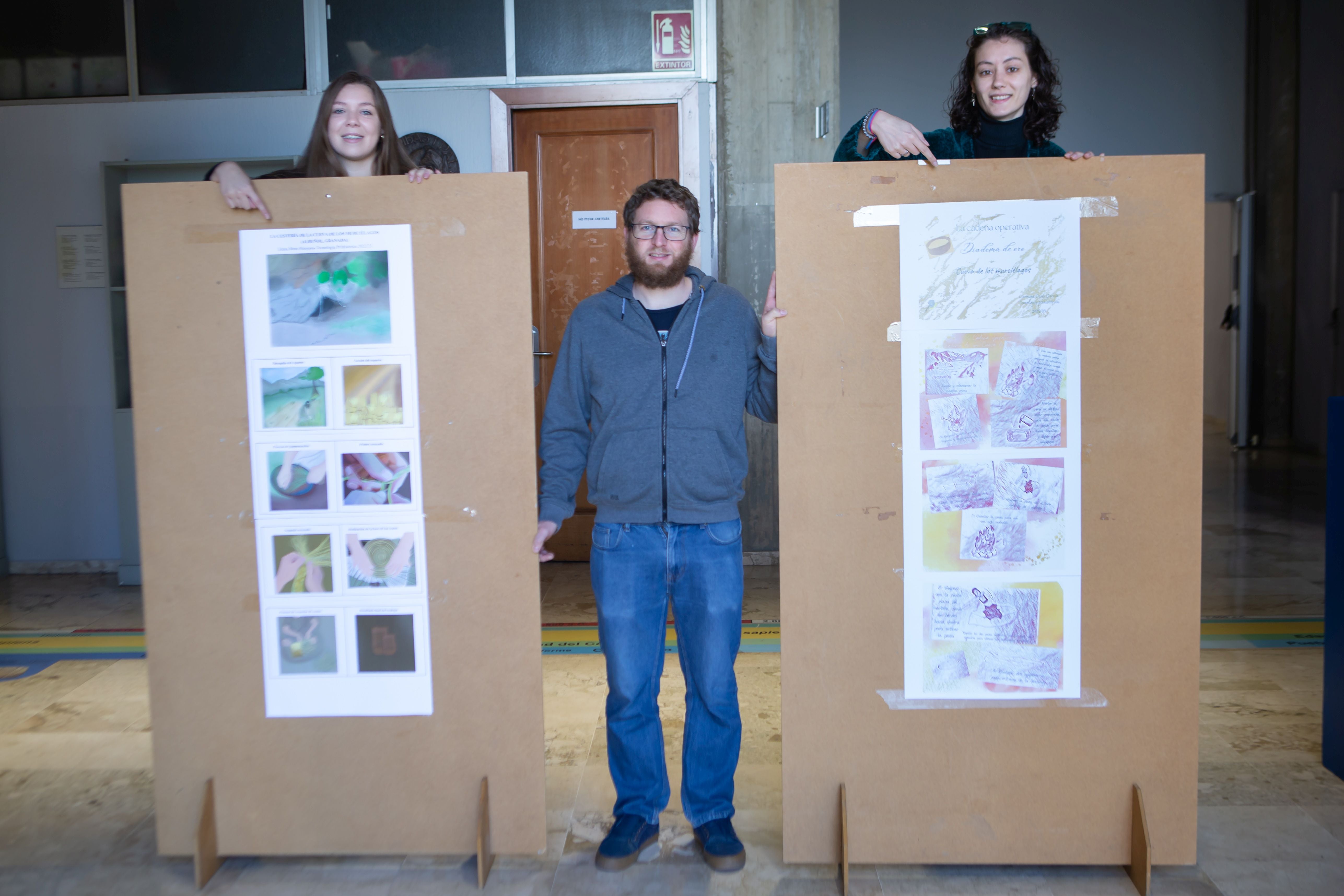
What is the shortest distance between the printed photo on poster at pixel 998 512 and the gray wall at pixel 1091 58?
684 cm

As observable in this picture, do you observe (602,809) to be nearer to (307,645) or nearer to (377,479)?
(307,645)

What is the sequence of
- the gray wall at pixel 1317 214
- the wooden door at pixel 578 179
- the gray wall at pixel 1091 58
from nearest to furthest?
the wooden door at pixel 578 179 → the gray wall at pixel 1317 214 → the gray wall at pixel 1091 58

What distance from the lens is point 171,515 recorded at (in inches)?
83.4

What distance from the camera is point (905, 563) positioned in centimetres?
207

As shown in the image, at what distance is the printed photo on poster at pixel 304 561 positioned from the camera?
2.11 m

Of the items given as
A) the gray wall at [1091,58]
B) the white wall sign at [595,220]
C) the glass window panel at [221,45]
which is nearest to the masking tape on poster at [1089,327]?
the white wall sign at [595,220]

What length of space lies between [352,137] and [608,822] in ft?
5.58

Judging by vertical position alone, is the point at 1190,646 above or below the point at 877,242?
below

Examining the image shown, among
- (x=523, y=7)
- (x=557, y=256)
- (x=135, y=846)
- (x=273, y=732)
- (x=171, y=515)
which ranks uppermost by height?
(x=523, y=7)

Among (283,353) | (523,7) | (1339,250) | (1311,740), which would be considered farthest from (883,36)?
(283,353)

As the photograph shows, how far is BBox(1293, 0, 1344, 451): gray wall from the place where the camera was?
26.4ft

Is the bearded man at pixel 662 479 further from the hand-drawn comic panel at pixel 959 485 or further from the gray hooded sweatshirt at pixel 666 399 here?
the hand-drawn comic panel at pixel 959 485

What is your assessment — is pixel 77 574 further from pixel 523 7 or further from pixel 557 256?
pixel 523 7

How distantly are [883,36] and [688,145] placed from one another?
4.62 metres
